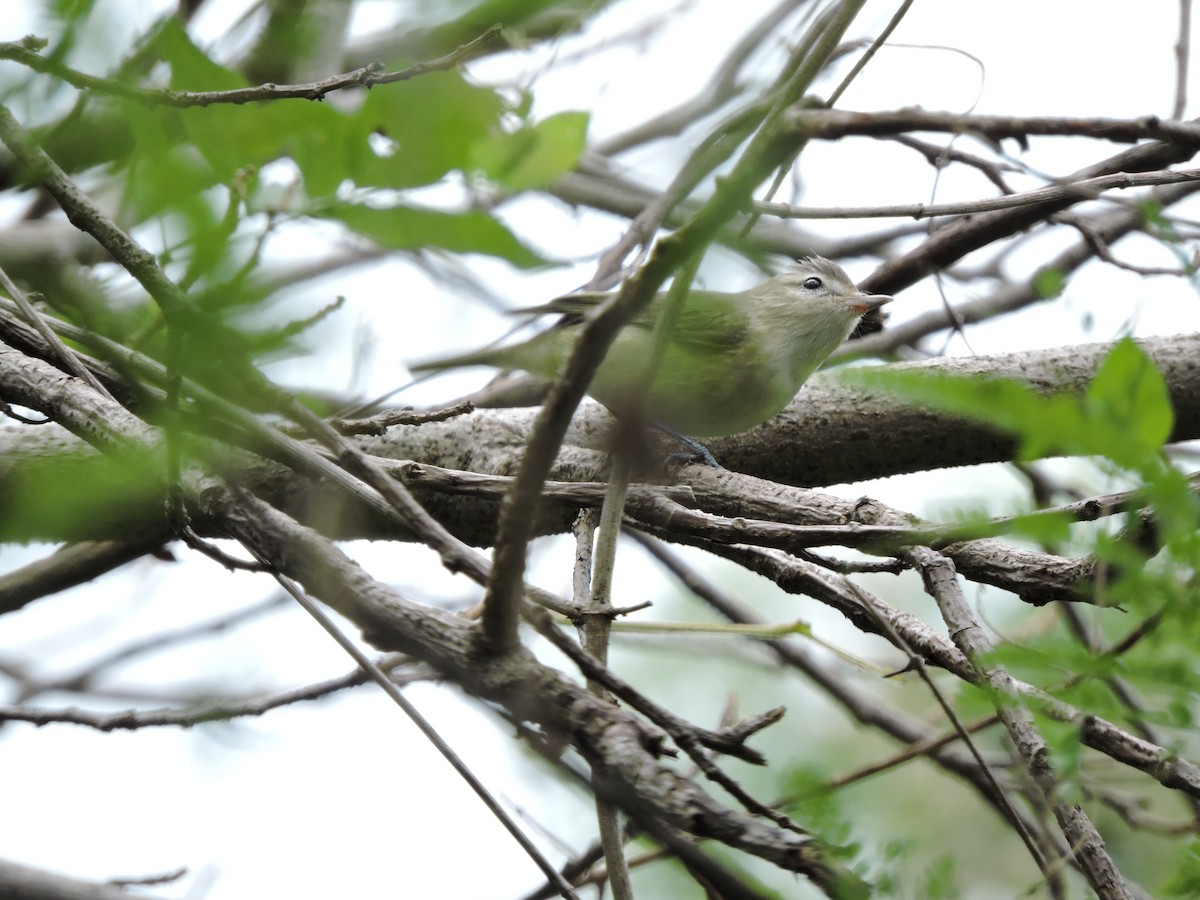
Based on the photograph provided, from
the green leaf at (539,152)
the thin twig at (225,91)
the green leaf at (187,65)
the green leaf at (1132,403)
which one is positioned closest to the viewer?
the green leaf at (1132,403)

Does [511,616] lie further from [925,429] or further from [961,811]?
[961,811]

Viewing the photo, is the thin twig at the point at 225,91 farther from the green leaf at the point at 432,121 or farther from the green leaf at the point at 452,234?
the green leaf at the point at 452,234

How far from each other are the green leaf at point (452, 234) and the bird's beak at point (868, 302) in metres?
3.48

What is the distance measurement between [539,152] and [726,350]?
255 cm

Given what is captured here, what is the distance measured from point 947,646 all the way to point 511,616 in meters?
1.05

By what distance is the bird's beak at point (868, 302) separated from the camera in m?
4.50

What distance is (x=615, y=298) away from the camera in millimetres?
1165

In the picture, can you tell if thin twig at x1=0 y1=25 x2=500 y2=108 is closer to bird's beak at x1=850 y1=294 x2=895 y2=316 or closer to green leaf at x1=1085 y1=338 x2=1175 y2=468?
green leaf at x1=1085 y1=338 x2=1175 y2=468

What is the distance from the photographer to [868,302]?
182 inches

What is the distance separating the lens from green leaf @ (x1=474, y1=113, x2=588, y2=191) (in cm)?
185

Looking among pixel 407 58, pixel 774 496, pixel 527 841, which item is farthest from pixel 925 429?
pixel 407 58

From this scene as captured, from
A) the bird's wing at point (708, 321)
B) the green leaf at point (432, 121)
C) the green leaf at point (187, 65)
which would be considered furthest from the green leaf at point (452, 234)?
the bird's wing at point (708, 321)

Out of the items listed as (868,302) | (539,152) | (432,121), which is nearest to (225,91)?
(432,121)

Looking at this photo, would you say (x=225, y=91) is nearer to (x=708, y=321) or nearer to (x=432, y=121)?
(x=432, y=121)
